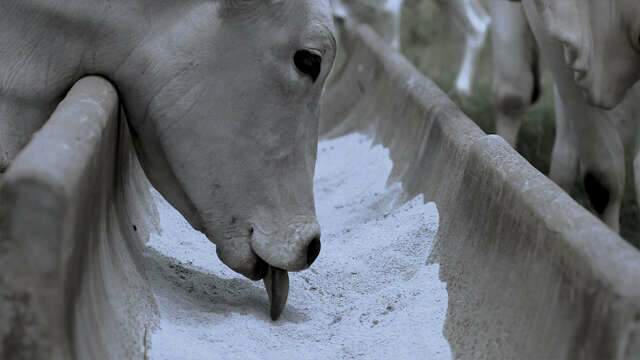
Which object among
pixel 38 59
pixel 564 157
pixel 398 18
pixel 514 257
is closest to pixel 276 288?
pixel 514 257

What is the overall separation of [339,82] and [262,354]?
443cm

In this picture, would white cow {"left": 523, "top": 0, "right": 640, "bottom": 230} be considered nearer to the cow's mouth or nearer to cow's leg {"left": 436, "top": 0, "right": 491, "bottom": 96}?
the cow's mouth

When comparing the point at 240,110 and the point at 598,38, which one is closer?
the point at 240,110

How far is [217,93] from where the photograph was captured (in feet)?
8.79

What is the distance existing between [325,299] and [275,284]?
12.0 inches

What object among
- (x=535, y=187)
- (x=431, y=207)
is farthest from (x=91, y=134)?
(x=431, y=207)

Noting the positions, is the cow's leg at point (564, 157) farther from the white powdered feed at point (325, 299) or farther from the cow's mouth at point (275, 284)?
the cow's mouth at point (275, 284)

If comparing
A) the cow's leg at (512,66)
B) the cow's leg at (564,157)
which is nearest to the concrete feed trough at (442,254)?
the cow's leg at (564,157)

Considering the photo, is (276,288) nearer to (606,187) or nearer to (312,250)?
(312,250)

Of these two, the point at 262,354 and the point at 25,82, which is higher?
the point at 25,82

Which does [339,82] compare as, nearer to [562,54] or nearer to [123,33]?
[562,54]

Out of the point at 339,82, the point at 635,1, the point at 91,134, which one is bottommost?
the point at 339,82

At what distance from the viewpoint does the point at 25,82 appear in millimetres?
2797

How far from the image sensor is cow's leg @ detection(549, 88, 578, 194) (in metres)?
4.43
